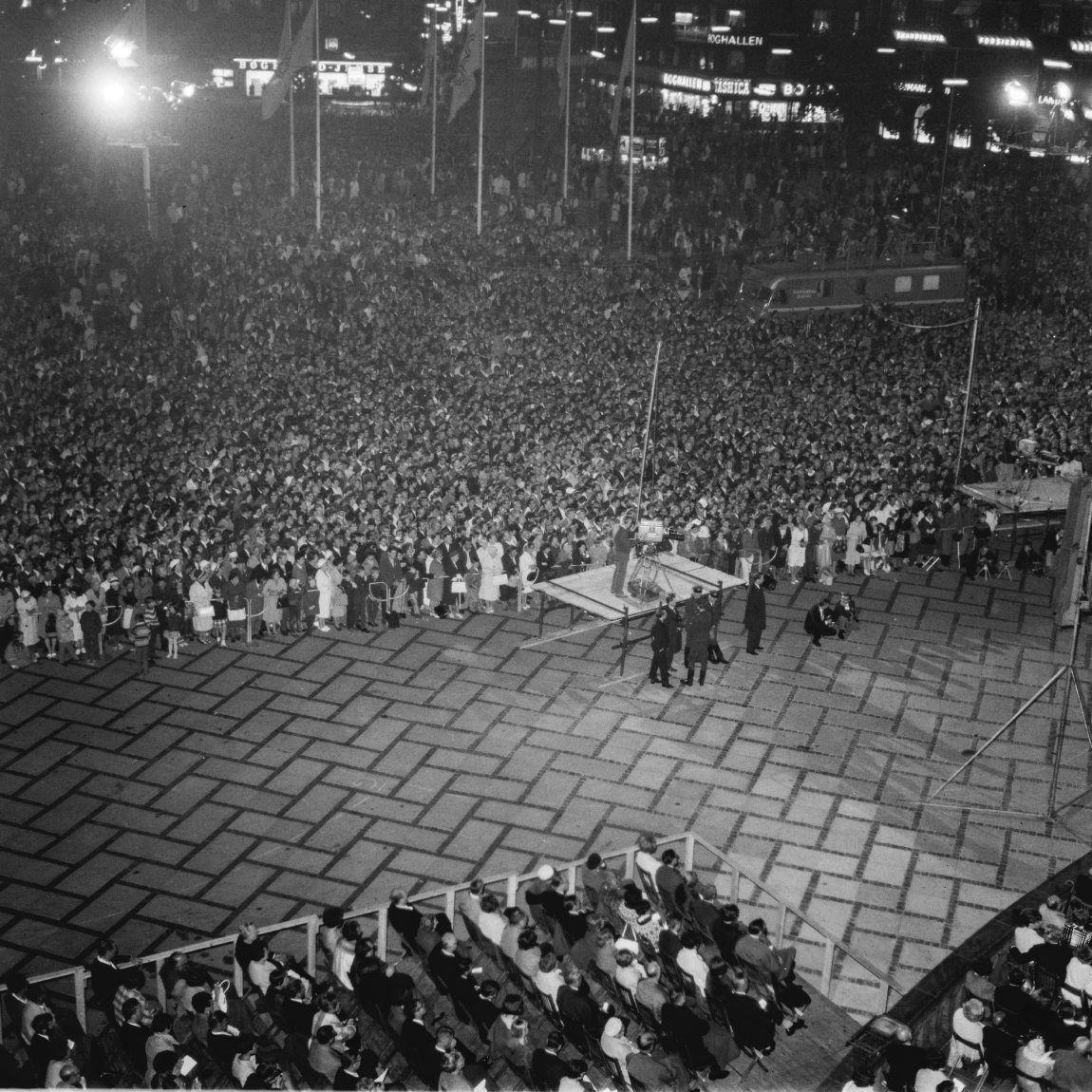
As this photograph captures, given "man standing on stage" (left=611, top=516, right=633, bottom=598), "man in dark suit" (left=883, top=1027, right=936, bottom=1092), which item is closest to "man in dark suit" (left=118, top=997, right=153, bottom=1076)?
"man in dark suit" (left=883, top=1027, right=936, bottom=1092)

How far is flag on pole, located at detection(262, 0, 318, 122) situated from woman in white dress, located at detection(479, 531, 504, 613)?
15.5 m

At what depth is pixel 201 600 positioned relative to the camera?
1923 cm

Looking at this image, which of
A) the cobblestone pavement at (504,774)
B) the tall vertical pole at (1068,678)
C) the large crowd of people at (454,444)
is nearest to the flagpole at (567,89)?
the large crowd of people at (454,444)

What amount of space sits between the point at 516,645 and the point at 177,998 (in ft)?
32.0

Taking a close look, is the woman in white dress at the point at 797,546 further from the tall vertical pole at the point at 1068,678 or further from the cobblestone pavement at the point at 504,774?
the tall vertical pole at the point at 1068,678

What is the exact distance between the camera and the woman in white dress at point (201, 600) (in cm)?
1917

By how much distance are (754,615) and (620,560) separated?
2.07 m

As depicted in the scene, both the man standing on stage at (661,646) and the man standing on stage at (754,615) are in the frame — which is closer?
the man standing on stage at (661,646)

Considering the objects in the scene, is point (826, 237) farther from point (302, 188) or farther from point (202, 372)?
point (202, 372)

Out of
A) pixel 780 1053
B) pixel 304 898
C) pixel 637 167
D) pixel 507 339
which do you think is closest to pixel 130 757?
pixel 304 898

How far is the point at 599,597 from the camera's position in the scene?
64.2 feet

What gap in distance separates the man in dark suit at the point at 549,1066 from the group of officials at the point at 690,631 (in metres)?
9.00

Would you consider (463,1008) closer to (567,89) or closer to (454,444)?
(454,444)

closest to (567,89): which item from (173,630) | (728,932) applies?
(173,630)
